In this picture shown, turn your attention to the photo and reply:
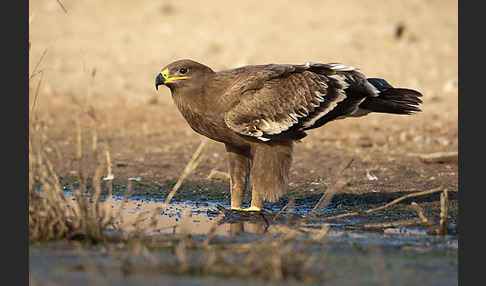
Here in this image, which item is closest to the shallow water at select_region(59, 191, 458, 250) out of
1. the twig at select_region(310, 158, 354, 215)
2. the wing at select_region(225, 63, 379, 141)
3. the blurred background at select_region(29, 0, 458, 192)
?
the twig at select_region(310, 158, 354, 215)

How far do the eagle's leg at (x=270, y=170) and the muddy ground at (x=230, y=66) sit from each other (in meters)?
0.78

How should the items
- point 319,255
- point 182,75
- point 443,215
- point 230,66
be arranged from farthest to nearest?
point 230,66 → point 182,75 → point 443,215 → point 319,255

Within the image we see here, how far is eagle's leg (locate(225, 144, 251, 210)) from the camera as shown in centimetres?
725

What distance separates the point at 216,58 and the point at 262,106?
26.2 feet

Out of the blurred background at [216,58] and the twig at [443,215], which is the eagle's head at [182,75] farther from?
the twig at [443,215]

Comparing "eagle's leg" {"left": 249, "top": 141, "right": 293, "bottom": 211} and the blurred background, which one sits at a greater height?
the blurred background

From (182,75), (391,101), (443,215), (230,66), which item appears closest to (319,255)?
(443,215)

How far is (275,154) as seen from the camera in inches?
275

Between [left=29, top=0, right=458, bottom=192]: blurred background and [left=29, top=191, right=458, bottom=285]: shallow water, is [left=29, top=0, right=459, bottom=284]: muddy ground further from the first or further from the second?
[left=29, top=191, right=458, bottom=285]: shallow water

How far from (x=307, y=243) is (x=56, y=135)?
6.32 meters

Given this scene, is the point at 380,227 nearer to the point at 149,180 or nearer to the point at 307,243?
the point at 307,243

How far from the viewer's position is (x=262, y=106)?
6941 mm

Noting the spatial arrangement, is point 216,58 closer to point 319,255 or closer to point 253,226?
point 253,226

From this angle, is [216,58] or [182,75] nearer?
[182,75]
